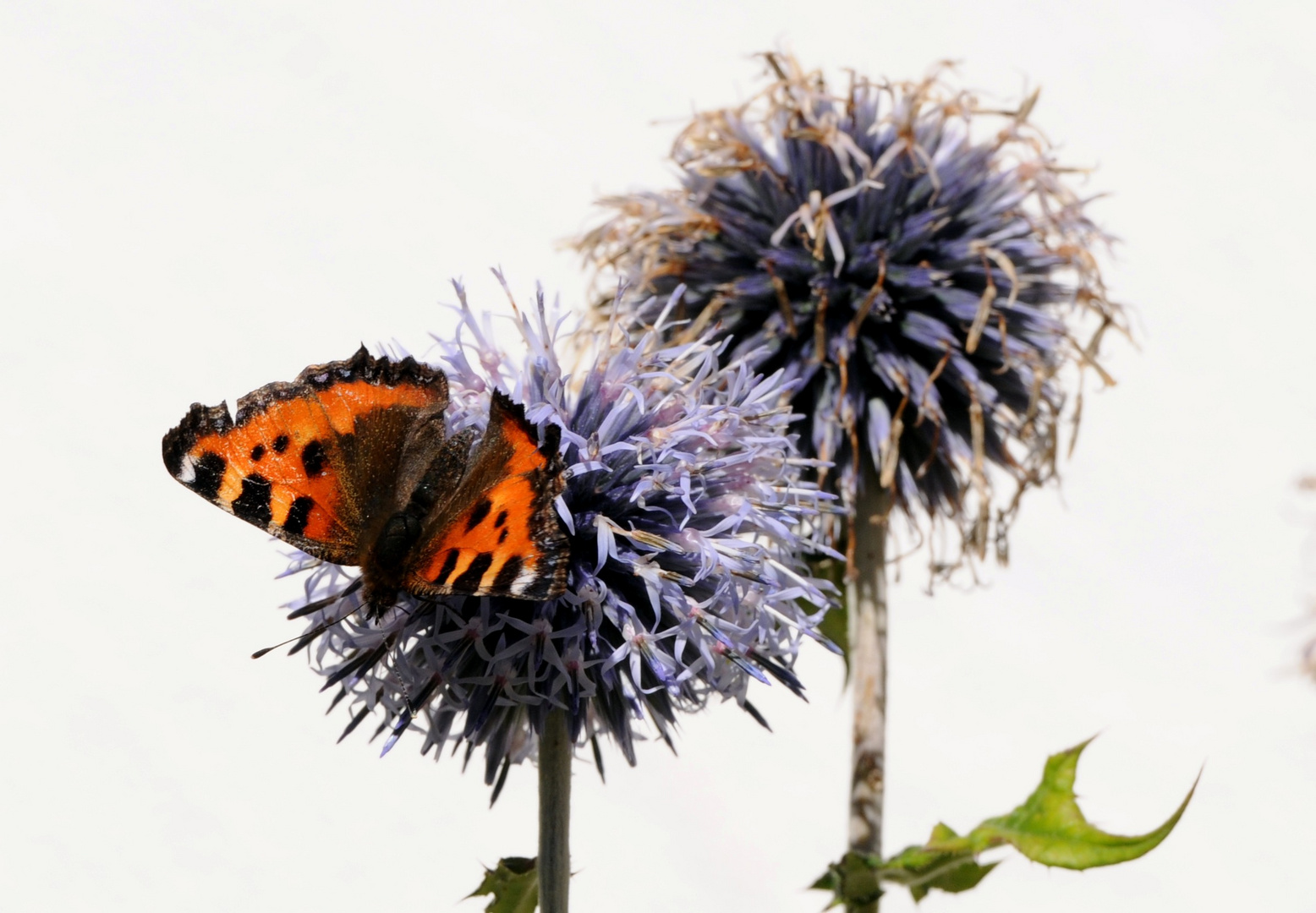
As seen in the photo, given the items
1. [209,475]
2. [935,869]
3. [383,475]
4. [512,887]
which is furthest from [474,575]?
[935,869]

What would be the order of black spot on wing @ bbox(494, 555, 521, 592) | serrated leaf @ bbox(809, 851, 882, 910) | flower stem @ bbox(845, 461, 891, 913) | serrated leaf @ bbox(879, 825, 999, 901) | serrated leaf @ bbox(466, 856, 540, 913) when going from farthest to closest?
flower stem @ bbox(845, 461, 891, 913) → serrated leaf @ bbox(809, 851, 882, 910) → serrated leaf @ bbox(879, 825, 999, 901) → serrated leaf @ bbox(466, 856, 540, 913) → black spot on wing @ bbox(494, 555, 521, 592)

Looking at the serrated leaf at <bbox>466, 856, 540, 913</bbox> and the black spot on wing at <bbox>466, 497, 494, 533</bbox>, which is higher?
the black spot on wing at <bbox>466, 497, 494, 533</bbox>

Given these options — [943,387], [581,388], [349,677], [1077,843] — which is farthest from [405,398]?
[943,387]

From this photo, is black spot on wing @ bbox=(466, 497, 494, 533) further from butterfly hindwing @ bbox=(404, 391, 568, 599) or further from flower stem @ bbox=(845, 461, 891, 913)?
flower stem @ bbox=(845, 461, 891, 913)

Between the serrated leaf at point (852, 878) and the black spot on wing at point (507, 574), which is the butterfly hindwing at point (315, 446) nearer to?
the black spot on wing at point (507, 574)

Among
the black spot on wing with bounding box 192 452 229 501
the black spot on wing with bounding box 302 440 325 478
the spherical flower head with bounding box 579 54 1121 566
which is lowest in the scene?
the black spot on wing with bounding box 192 452 229 501

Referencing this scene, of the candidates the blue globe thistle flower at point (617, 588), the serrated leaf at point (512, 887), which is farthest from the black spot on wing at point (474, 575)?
the serrated leaf at point (512, 887)

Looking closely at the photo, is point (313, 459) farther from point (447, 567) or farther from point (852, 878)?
point (852, 878)

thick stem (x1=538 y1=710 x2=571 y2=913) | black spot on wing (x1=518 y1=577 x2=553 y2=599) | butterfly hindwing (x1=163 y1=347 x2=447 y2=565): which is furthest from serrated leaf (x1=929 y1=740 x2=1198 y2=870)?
butterfly hindwing (x1=163 y1=347 x2=447 y2=565)
